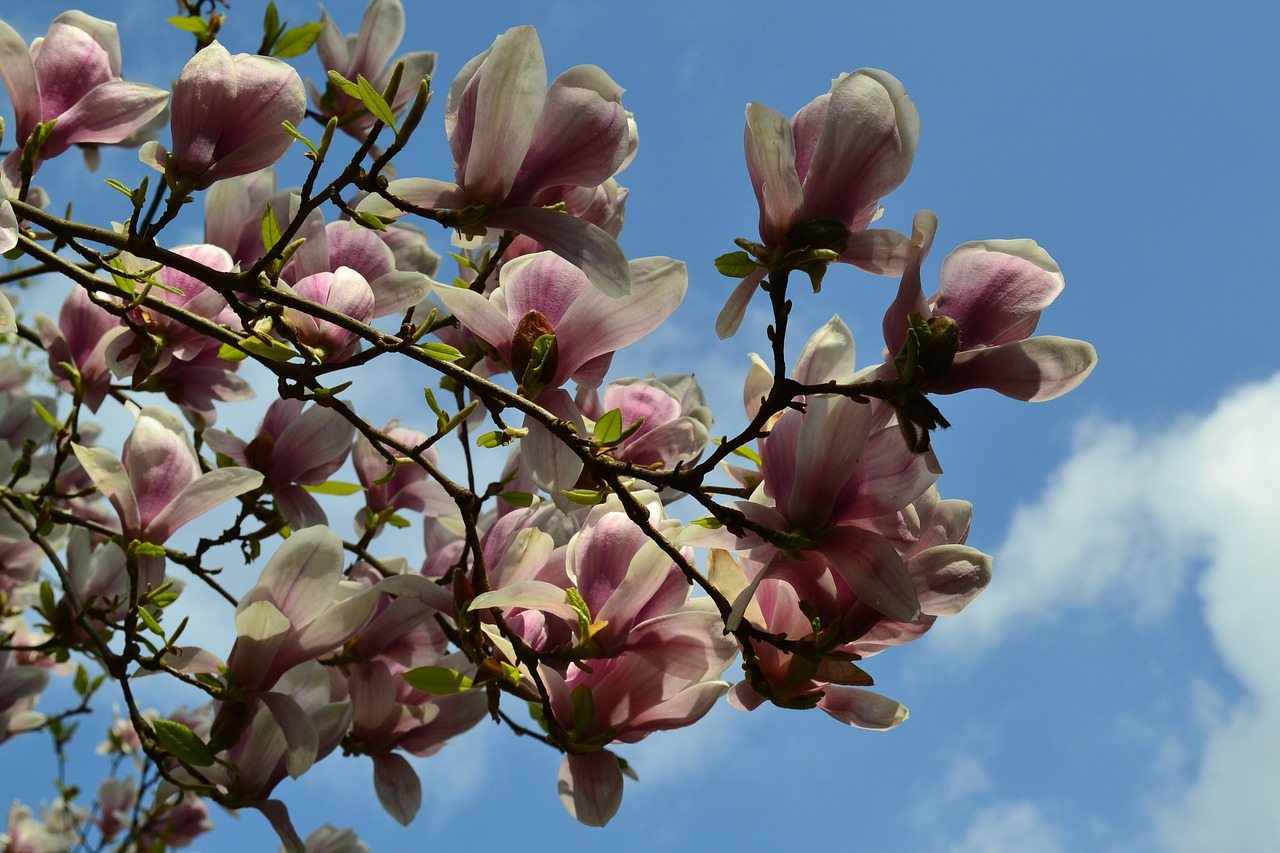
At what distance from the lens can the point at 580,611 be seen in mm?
1101

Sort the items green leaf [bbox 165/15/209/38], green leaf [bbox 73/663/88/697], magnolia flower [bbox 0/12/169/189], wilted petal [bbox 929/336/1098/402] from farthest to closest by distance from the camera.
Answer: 1. green leaf [bbox 73/663/88/697]
2. green leaf [bbox 165/15/209/38]
3. magnolia flower [bbox 0/12/169/189]
4. wilted petal [bbox 929/336/1098/402]

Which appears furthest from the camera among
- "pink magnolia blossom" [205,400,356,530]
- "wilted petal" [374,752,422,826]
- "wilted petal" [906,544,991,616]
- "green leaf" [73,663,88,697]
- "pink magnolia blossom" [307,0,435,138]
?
"green leaf" [73,663,88,697]

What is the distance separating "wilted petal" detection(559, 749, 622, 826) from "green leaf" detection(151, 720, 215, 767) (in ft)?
1.37

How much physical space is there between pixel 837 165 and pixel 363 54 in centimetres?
156

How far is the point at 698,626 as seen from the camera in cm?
110

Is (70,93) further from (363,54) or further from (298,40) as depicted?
(363,54)

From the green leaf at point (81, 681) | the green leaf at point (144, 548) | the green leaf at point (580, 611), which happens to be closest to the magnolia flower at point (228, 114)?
the green leaf at point (144, 548)

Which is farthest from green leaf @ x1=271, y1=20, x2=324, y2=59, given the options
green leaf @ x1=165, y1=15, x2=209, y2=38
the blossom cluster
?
the blossom cluster

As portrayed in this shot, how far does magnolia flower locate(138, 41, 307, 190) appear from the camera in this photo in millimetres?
1107

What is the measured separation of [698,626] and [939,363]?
1.25 feet

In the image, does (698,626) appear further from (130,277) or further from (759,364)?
(130,277)

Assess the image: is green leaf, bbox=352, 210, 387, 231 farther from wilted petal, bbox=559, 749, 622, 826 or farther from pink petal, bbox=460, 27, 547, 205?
wilted petal, bbox=559, 749, 622, 826

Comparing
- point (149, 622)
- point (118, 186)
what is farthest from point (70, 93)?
point (149, 622)

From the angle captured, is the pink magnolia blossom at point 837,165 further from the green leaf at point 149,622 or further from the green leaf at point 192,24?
the green leaf at point 192,24
